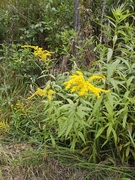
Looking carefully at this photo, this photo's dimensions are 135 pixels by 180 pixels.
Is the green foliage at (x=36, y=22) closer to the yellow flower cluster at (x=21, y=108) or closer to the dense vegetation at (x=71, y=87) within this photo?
the dense vegetation at (x=71, y=87)

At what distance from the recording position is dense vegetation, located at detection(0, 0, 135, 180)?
1.81m

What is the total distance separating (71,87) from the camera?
2.04 meters

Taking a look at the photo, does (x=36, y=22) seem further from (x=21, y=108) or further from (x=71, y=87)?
(x=71, y=87)

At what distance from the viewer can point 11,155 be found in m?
2.19

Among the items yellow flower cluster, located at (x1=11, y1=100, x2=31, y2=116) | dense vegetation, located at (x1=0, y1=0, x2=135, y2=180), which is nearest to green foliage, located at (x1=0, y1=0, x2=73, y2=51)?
dense vegetation, located at (x1=0, y1=0, x2=135, y2=180)

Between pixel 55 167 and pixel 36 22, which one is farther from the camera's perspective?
pixel 36 22

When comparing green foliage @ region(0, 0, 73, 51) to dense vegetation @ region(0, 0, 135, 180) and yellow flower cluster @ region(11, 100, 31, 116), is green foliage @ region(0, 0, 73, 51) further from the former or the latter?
yellow flower cluster @ region(11, 100, 31, 116)

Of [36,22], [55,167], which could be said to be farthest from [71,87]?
[36,22]

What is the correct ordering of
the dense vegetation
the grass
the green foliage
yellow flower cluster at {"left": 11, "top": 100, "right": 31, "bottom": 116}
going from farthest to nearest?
the green foliage < yellow flower cluster at {"left": 11, "top": 100, "right": 31, "bottom": 116} < the grass < the dense vegetation

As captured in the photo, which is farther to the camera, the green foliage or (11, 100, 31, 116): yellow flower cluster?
the green foliage

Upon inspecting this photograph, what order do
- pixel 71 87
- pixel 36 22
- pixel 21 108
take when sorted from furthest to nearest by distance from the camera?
pixel 36 22
pixel 21 108
pixel 71 87

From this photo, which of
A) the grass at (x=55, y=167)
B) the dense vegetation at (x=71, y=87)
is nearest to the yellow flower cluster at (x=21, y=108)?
the dense vegetation at (x=71, y=87)

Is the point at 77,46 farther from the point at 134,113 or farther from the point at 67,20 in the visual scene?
the point at 134,113

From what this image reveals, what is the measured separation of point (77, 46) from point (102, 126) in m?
0.95
